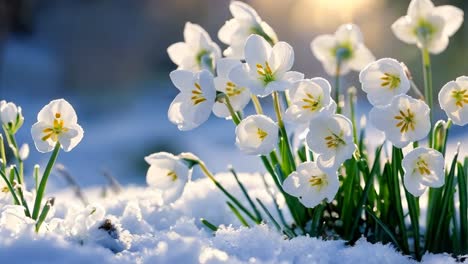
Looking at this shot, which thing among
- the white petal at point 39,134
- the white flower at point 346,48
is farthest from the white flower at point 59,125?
the white flower at point 346,48

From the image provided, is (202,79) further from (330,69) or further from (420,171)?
(330,69)

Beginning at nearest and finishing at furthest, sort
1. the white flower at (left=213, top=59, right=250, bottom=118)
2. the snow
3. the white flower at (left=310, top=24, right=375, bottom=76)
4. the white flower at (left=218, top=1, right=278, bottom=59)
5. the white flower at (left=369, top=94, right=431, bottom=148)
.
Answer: the snow → the white flower at (left=369, top=94, right=431, bottom=148) → the white flower at (left=213, top=59, right=250, bottom=118) → the white flower at (left=218, top=1, right=278, bottom=59) → the white flower at (left=310, top=24, right=375, bottom=76)

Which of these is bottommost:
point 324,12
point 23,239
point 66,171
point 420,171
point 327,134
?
point 420,171

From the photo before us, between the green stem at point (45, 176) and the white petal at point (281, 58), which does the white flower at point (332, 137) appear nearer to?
the white petal at point (281, 58)

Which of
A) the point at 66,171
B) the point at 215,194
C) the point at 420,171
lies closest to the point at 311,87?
the point at 420,171

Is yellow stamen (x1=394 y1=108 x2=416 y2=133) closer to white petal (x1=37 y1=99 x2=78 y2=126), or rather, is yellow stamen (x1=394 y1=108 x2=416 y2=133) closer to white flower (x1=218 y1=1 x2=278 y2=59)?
white flower (x1=218 y1=1 x2=278 y2=59)

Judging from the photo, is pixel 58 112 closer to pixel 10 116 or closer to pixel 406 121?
pixel 10 116

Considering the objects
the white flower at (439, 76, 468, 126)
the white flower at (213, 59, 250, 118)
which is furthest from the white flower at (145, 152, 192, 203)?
the white flower at (439, 76, 468, 126)
